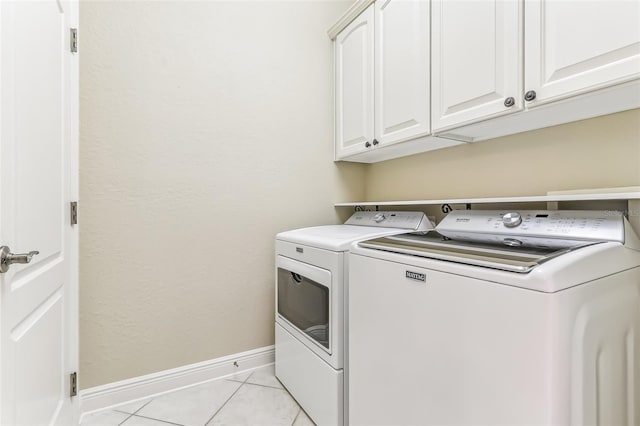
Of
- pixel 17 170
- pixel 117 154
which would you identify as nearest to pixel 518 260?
pixel 17 170

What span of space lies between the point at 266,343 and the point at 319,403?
0.69 metres

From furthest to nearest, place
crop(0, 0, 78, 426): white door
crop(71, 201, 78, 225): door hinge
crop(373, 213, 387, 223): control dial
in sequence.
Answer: crop(373, 213, 387, 223): control dial < crop(71, 201, 78, 225): door hinge < crop(0, 0, 78, 426): white door

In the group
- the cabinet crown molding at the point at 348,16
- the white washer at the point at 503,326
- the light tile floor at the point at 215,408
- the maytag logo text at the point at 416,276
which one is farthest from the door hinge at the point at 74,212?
the cabinet crown molding at the point at 348,16

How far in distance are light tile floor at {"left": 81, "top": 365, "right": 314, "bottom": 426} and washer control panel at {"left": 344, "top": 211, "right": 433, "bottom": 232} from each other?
1093mm

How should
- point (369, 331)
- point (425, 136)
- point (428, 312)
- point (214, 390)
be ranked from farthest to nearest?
point (214, 390)
point (425, 136)
point (369, 331)
point (428, 312)

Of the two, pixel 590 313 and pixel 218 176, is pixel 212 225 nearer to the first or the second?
pixel 218 176

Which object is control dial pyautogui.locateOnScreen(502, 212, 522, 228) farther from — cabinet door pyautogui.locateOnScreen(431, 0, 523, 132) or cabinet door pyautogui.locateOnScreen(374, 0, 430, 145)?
cabinet door pyautogui.locateOnScreen(374, 0, 430, 145)

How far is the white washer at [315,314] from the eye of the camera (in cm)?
129

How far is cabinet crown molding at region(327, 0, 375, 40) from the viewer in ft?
6.08

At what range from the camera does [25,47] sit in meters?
0.91

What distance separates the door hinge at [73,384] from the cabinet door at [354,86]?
185 centimetres

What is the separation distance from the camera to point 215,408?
156 cm

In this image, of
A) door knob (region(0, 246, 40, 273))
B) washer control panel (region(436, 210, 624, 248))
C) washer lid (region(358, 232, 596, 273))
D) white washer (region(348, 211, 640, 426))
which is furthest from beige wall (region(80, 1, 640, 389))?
door knob (region(0, 246, 40, 273))

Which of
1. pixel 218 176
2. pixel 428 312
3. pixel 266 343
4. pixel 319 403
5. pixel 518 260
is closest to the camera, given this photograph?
pixel 518 260
